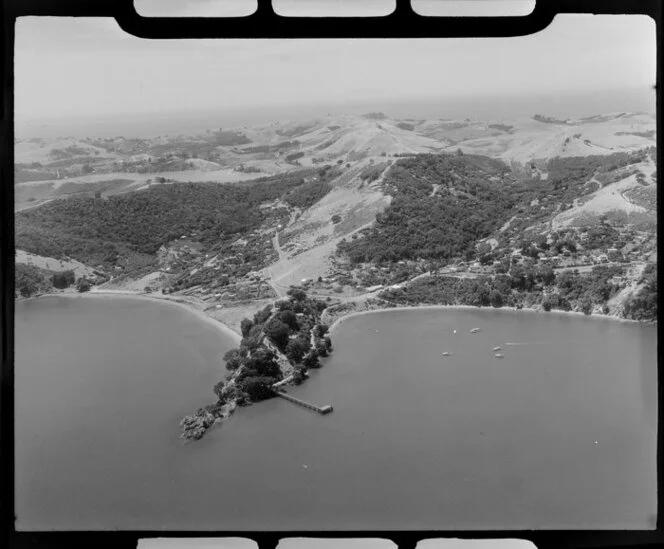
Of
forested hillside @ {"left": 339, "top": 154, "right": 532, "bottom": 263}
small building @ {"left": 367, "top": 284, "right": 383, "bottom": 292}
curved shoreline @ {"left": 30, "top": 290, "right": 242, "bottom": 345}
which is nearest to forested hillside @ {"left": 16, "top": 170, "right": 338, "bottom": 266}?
curved shoreline @ {"left": 30, "top": 290, "right": 242, "bottom": 345}

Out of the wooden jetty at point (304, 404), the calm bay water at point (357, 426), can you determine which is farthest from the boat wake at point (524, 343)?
the wooden jetty at point (304, 404)

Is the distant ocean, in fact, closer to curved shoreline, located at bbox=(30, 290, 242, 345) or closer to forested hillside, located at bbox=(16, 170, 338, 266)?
forested hillside, located at bbox=(16, 170, 338, 266)

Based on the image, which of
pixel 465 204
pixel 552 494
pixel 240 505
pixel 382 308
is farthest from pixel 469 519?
pixel 465 204

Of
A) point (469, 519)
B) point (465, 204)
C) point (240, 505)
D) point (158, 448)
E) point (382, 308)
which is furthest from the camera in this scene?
point (465, 204)

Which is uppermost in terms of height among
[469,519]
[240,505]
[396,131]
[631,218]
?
[396,131]

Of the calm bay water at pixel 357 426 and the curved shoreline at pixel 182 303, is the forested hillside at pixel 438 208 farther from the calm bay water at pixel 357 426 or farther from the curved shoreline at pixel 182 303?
the curved shoreline at pixel 182 303

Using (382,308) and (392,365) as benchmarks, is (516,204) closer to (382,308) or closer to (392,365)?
(382,308)
